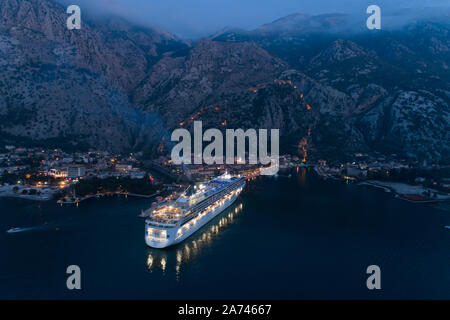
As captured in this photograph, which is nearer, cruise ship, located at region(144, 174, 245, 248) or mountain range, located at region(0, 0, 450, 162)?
cruise ship, located at region(144, 174, 245, 248)

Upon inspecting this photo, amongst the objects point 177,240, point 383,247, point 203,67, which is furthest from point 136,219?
point 203,67

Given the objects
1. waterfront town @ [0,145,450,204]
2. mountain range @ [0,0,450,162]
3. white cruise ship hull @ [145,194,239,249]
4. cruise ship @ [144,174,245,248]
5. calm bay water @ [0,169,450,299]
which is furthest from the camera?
mountain range @ [0,0,450,162]

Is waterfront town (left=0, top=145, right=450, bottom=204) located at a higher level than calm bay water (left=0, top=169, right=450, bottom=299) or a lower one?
higher

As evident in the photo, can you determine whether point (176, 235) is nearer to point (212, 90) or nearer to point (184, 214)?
Result: point (184, 214)

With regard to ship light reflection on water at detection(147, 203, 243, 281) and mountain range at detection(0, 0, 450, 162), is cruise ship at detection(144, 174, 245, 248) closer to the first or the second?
ship light reflection on water at detection(147, 203, 243, 281)

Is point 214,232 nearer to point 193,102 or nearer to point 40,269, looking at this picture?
point 40,269

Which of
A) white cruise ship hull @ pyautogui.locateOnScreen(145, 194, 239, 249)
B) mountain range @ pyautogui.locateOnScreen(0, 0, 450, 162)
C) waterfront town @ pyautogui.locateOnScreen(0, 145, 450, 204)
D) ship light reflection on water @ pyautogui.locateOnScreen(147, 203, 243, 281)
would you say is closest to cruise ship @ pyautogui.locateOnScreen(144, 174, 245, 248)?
white cruise ship hull @ pyautogui.locateOnScreen(145, 194, 239, 249)
